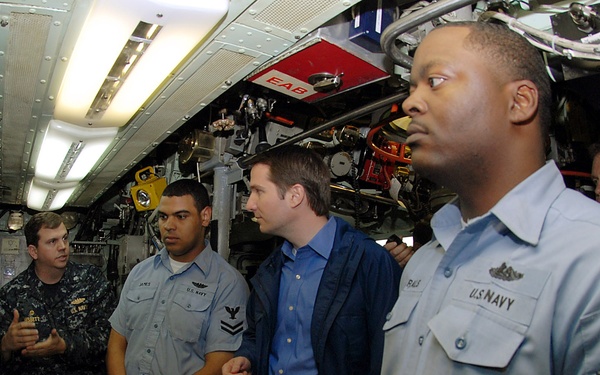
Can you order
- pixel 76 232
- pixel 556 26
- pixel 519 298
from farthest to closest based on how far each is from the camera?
pixel 76 232, pixel 556 26, pixel 519 298

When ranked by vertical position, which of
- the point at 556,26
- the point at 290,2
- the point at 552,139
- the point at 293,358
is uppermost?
the point at 290,2

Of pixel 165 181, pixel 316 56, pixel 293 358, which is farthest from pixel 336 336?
pixel 165 181

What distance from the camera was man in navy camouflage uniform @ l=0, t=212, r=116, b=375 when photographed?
3.62 m

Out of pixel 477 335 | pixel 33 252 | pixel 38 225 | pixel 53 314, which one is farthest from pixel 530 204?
pixel 38 225

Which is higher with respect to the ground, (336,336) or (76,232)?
(76,232)

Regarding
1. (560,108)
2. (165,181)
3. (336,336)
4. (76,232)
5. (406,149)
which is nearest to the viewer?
(336,336)

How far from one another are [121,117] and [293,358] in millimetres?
2632

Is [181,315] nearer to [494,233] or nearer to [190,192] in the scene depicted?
[190,192]

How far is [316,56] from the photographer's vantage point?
9.67ft

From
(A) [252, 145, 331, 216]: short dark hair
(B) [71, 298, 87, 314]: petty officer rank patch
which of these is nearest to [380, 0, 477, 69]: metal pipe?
(A) [252, 145, 331, 216]: short dark hair

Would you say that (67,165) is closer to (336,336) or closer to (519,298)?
(336,336)

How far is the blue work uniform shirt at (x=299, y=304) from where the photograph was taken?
241 cm

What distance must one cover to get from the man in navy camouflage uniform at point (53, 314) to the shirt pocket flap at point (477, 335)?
3.23 m

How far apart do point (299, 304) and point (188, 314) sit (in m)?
1.17
